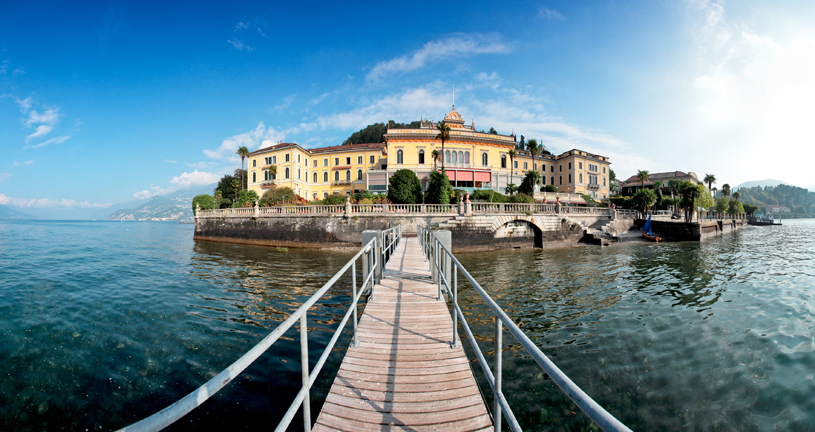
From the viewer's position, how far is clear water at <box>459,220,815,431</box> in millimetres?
4500

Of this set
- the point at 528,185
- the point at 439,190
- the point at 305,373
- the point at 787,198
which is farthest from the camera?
the point at 787,198

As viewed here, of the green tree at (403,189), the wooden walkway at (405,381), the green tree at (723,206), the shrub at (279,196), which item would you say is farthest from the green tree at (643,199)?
the green tree at (723,206)

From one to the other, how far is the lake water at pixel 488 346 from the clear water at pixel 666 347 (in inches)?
1.2

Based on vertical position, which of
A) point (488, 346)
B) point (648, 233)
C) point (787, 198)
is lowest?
point (488, 346)

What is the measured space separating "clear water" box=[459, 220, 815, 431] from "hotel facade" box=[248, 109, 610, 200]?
29014mm

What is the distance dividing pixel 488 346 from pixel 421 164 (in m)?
38.2

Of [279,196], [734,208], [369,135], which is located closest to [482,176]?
[279,196]

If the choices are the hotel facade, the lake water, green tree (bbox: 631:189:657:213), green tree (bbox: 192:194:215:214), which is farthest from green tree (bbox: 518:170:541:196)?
green tree (bbox: 192:194:215:214)

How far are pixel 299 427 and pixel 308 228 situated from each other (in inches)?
858

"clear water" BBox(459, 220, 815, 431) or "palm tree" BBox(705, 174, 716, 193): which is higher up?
Answer: "palm tree" BBox(705, 174, 716, 193)

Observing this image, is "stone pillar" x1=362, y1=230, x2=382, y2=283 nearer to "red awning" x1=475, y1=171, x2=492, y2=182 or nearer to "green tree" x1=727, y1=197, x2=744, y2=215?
"red awning" x1=475, y1=171, x2=492, y2=182

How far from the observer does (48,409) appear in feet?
15.1

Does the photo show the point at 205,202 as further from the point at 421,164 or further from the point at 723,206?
the point at 723,206

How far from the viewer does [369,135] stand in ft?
242
